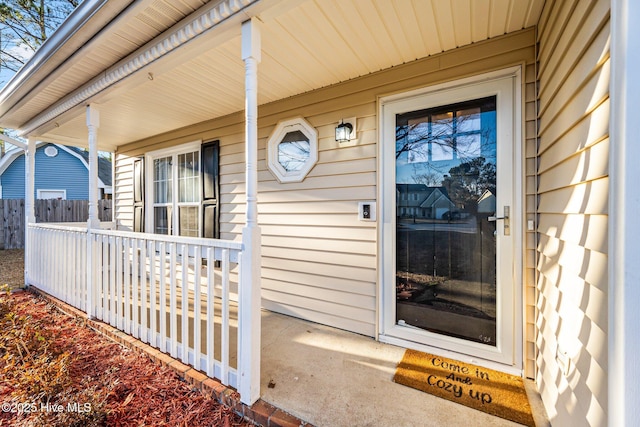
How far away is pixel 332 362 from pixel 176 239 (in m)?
1.55

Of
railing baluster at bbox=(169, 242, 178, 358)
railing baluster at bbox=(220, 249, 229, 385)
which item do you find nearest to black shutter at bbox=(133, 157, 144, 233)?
railing baluster at bbox=(169, 242, 178, 358)

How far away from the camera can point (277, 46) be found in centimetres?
210

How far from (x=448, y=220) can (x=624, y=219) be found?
142 cm

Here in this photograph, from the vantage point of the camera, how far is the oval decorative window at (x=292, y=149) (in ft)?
9.34

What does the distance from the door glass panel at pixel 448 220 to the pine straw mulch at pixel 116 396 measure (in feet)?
5.42

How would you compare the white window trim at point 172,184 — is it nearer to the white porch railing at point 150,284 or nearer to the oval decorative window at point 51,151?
the white porch railing at point 150,284

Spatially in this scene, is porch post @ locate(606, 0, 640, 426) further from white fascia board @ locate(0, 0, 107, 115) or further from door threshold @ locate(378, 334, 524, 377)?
white fascia board @ locate(0, 0, 107, 115)

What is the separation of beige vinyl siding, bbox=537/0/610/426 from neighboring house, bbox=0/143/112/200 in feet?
44.1

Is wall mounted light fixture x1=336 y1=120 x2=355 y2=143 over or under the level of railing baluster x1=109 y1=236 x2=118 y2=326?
over

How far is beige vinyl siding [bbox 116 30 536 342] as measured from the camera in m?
2.07

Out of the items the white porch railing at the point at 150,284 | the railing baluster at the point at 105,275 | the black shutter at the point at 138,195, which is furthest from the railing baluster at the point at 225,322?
the black shutter at the point at 138,195

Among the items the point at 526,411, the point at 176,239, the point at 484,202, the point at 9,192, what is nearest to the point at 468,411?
the point at 526,411

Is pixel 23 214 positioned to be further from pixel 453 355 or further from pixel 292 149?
pixel 453 355

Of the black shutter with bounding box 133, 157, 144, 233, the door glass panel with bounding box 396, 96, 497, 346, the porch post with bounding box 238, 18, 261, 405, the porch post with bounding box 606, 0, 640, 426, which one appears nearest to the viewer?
the porch post with bounding box 606, 0, 640, 426
